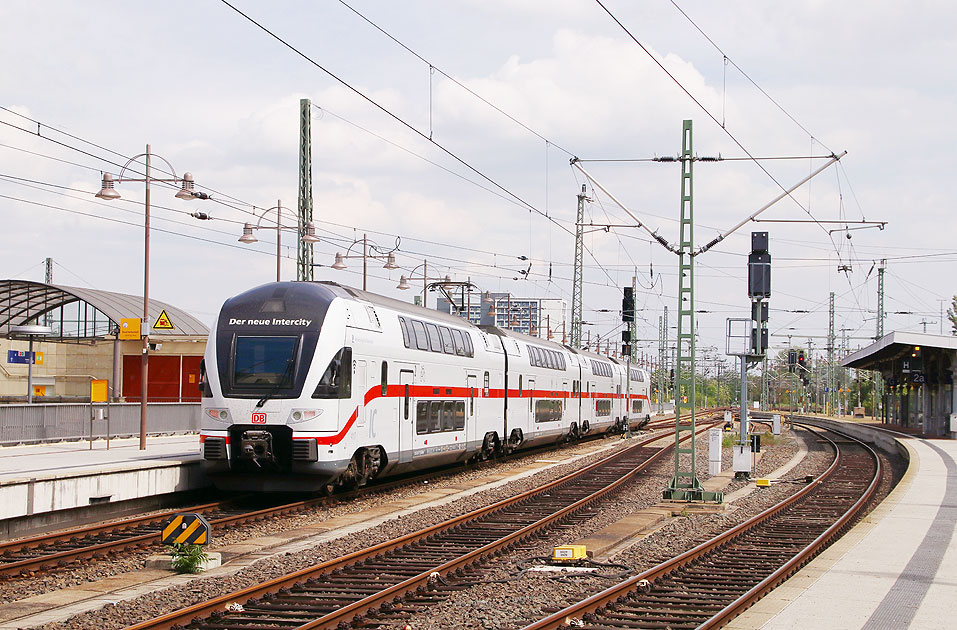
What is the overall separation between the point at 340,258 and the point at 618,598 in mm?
26061

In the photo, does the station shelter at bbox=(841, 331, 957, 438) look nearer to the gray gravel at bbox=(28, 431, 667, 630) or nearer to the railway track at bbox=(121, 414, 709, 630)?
the gray gravel at bbox=(28, 431, 667, 630)

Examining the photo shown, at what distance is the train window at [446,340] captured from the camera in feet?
81.3

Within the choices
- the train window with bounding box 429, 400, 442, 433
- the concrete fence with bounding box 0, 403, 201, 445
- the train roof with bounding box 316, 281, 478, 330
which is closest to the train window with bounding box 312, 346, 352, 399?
the train roof with bounding box 316, 281, 478, 330

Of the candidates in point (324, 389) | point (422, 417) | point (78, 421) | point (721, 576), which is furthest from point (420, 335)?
point (78, 421)

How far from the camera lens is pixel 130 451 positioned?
25.7 metres

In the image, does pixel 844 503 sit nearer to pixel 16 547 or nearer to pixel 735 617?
pixel 735 617

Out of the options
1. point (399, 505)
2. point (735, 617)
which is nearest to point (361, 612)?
point (735, 617)

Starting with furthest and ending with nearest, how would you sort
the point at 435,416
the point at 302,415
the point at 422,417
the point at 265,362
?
the point at 435,416 < the point at 422,417 < the point at 265,362 < the point at 302,415

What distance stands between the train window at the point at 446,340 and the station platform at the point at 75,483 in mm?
6170

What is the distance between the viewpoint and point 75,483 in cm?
1692

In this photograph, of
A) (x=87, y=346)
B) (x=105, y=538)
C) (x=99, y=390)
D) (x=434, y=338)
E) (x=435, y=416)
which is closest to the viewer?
(x=105, y=538)

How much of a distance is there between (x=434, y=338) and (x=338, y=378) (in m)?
5.47

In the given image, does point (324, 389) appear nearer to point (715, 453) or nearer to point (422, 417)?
point (422, 417)

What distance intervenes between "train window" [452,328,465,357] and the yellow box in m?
12.2
